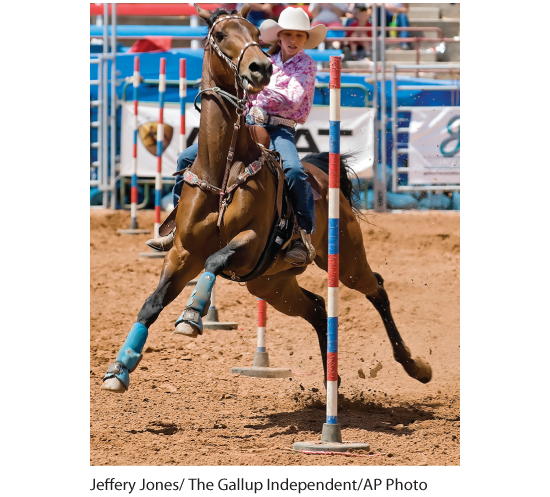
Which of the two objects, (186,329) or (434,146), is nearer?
(186,329)

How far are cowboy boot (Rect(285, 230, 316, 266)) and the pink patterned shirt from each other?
953 mm

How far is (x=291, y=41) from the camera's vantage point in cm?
621

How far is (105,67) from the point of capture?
15.0 meters

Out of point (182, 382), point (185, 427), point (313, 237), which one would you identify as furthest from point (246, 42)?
point (182, 382)

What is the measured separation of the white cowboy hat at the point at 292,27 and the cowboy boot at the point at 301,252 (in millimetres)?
1489

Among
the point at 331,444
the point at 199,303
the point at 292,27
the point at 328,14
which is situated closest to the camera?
→ the point at 199,303

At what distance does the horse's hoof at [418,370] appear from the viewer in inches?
279

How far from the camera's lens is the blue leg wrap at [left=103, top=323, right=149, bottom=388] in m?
5.09

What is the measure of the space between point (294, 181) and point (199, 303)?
140cm

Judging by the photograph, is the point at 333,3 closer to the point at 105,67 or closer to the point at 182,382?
the point at 105,67

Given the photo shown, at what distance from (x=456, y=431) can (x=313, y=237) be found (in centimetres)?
173

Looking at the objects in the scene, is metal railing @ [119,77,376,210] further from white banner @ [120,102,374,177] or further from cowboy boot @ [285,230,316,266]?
cowboy boot @ [285,230,316,266]

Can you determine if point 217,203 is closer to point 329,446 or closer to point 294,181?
point 294,181

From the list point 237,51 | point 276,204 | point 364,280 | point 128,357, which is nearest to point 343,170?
point 364,280
